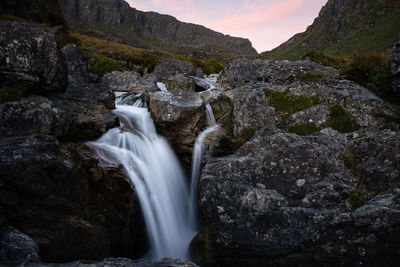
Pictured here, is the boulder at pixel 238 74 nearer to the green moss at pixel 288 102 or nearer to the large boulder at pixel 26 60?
the green moss at pixel 288 102

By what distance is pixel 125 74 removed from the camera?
20.3 meters

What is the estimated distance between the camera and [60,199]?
5785mm

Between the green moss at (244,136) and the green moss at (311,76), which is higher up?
the green moss at (311,76)

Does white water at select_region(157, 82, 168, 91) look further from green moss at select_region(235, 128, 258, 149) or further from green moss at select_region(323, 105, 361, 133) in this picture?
green moss at select_region(323, 105, 361, 133)

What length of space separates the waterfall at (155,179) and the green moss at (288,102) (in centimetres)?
543

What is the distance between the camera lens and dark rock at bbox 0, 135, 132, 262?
5.27 metres

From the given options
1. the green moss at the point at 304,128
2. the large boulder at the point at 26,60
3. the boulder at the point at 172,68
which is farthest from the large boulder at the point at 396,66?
the boulder at the point at 172,68

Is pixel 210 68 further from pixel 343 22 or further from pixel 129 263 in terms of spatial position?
pixel 343 22

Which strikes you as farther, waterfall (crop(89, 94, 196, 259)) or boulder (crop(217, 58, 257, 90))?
boulder (crop(217, 58, 257, 90))

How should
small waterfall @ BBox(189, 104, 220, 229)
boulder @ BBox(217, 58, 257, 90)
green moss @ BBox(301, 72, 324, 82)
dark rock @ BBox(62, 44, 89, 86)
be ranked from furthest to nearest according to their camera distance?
dark rock @ BBox(62, 44, 89, 86)
boulder @ BBox(217, 58, 257, 90)
green moss @ BBox(301, 72, 324, 82)
small waterfall @ BBox(189, 104, 220, 229)

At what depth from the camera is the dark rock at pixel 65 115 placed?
7.81 m

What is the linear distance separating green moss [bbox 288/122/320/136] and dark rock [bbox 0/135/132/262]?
23.6ft

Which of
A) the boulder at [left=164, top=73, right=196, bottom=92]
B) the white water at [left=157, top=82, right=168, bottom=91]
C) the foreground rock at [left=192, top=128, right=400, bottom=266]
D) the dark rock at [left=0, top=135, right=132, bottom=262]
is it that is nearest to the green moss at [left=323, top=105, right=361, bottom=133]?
the foreground rock at [left=192, top=128, right=400, bottom=266]

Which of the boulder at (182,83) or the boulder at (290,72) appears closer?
the boulder at (290,72)
